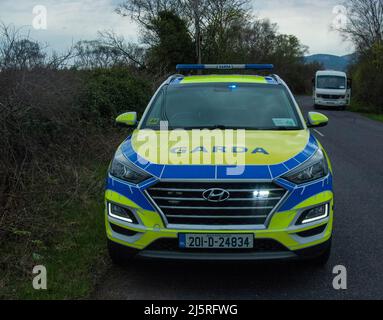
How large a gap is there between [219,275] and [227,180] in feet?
3.43

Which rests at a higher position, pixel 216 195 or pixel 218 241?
pixel 216 195

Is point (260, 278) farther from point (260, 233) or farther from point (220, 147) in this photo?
point (220, 147)

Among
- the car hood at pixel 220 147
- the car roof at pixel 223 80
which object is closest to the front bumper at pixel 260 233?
the car hood at pixel 220 147

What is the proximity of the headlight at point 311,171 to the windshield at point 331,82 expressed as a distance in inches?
1298

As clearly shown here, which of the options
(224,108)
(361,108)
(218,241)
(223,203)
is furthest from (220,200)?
(361,108)

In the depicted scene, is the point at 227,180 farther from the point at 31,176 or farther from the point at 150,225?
the point at 31,176

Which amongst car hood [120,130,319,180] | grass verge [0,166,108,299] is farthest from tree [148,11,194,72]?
car hood [120,130,319,180]

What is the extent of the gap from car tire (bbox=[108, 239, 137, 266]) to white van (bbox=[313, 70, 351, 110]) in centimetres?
3304

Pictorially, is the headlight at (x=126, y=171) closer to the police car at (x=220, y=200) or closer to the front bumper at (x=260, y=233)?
the police car at (x=220, y=200)

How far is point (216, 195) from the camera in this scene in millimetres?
3760

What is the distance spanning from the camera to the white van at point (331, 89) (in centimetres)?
3525

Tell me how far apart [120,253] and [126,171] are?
693 millimetres

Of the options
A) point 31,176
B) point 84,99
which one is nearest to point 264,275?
point 31,176
